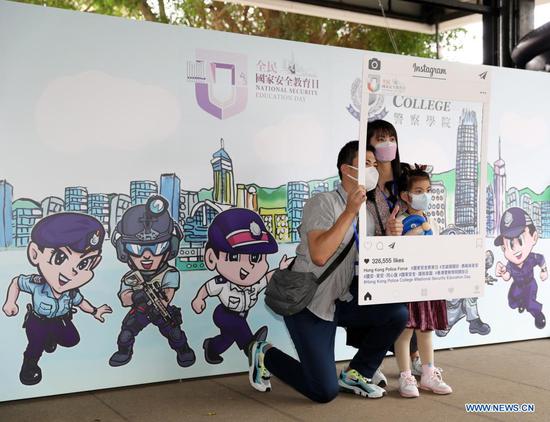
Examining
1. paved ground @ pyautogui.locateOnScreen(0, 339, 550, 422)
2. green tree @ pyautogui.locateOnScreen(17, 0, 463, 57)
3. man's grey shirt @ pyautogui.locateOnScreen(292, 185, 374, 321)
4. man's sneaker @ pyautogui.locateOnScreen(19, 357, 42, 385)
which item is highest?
green tree @ pyautogui.locateOnScreen(17, 0, 463, 57)

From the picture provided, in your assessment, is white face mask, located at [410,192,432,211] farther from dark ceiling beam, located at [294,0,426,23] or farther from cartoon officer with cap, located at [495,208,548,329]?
dark ceiling beam, located at [294,0,426,23]

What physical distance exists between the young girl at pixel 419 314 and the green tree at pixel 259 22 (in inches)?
292

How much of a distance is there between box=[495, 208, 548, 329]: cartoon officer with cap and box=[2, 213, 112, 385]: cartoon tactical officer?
309 cm

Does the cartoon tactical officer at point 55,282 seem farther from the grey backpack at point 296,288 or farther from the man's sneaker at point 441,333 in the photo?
the man's sneaker at point 441,333

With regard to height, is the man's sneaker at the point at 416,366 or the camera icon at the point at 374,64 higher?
the camera icon at the point at 374,64

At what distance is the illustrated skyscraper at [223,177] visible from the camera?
15.8 ft

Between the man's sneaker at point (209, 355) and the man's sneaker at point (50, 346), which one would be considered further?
the man's sneaker at point (209, 355)

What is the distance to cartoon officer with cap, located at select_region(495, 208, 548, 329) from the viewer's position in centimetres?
587

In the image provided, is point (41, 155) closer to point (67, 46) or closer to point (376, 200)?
point (67, 46)

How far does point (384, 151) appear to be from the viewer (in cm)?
423

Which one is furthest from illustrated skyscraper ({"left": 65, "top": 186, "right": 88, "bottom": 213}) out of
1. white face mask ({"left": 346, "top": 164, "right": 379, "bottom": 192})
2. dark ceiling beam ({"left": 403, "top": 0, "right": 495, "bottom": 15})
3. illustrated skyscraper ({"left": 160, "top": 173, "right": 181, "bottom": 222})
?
dark ceiling beam ({"left": 403, "top": 0, "right": 495, "bottom": 15})

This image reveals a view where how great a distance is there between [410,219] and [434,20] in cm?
429

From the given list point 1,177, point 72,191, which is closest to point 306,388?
point 72,191

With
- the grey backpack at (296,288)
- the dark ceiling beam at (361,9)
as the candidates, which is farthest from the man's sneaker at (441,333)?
the dark ceiling beam at (361,9)
